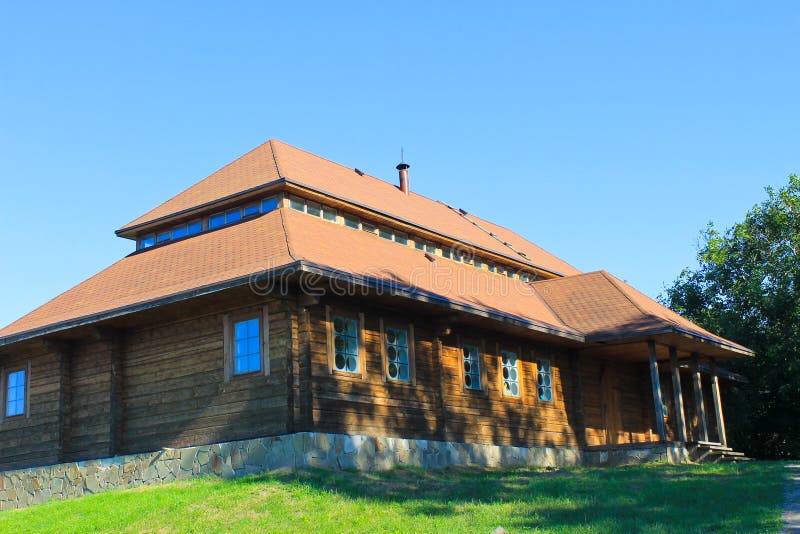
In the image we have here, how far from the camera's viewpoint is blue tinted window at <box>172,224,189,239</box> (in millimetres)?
21719

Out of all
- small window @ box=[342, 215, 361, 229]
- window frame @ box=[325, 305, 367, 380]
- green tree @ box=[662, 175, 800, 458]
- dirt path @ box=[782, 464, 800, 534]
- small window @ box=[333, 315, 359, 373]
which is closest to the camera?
dirt path @ box=[782, 464, 800, 534]

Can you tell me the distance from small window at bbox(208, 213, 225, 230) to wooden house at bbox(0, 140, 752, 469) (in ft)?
0.17

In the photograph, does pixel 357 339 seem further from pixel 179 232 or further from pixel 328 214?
pixel 179 232

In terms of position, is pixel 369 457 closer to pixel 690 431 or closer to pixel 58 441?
pixel 58 441

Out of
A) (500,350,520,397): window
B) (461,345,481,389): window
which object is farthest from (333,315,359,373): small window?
(500,350,520,397): window

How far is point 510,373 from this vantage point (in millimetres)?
22578

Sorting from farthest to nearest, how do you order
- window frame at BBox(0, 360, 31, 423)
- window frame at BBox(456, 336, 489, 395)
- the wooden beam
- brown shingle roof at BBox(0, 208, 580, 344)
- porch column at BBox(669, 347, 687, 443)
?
the wooden beam < porch column at BBox(669, 347, 687, 443) < window frame at BBox(456, 336, 489, 395) < window frame at BBox(0, 360, 31, 423) < brown shingle roof at BBox(0, 208, 580, 344)

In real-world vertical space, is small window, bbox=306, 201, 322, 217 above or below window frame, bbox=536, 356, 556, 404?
above

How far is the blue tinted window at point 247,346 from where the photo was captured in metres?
17.3

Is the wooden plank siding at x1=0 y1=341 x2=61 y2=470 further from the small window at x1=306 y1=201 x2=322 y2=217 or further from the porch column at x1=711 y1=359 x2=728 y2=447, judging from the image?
the porch column at x1=711 y1=359 x2=728 y2=447

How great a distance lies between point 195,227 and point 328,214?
3169mm

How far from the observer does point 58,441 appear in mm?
19312

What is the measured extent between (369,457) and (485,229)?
13.8m

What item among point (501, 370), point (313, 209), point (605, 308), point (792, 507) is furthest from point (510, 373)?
point (792, 507)
